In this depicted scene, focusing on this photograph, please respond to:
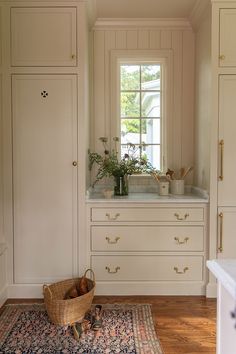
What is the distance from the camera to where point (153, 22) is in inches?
127

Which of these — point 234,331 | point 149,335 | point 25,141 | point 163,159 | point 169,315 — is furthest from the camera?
point 163,159

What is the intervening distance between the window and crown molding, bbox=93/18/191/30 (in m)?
0.39

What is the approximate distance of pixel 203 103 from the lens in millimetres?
2971

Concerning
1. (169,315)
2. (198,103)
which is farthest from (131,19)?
(169,315)

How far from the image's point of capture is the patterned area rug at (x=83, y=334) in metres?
2.01

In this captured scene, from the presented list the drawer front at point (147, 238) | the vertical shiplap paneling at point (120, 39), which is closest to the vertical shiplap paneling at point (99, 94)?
the vertical shiplap paneling at point (120, 39)

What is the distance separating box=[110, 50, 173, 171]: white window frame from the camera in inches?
129

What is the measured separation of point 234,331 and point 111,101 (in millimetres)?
2664

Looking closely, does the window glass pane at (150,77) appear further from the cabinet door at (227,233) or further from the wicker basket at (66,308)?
the wicker basket at (66,308)

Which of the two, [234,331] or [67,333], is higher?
[234,331]

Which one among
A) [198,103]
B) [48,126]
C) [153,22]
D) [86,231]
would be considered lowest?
[86,231]

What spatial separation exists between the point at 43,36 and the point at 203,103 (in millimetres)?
1493

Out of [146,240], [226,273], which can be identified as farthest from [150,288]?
[226,273]

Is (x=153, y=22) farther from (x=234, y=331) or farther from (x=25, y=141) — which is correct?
(x=234, y=331)
